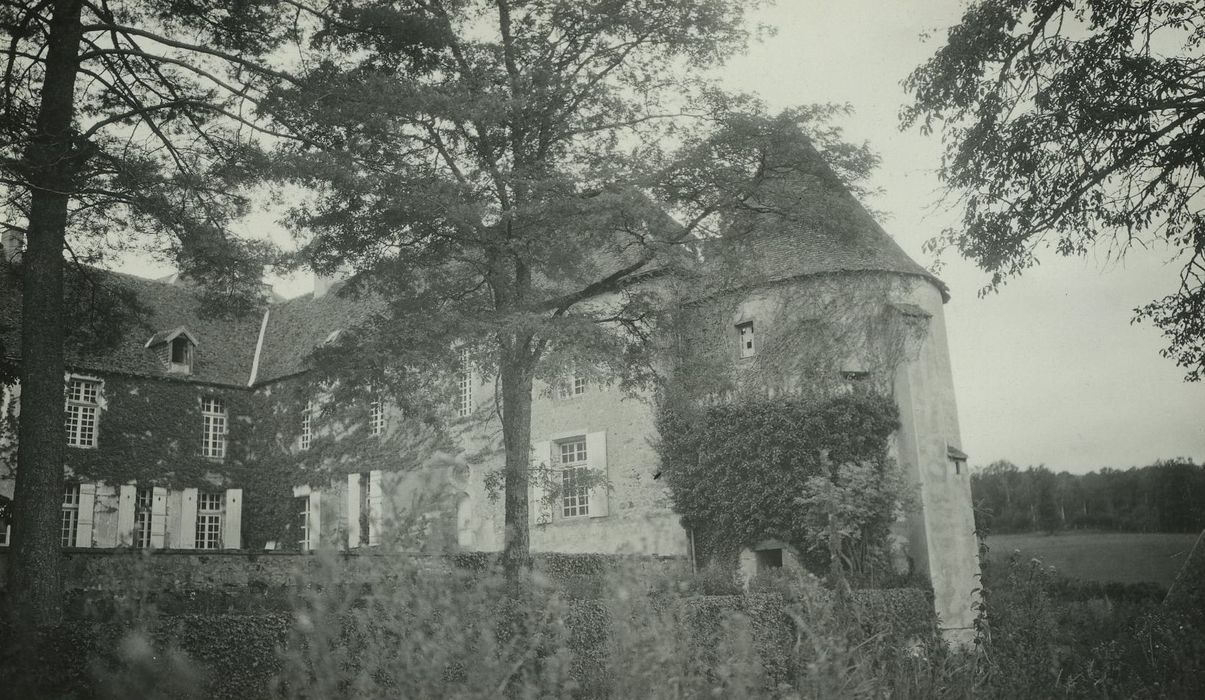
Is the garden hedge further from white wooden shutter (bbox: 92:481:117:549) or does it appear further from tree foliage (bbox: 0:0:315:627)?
white wooden shutter (bbox: 92:481:117:549)

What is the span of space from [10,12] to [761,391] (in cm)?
1344

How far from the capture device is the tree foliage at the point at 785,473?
16594 millimetres

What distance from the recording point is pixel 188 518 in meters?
23.7

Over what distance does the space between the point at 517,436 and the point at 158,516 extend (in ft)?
46.0

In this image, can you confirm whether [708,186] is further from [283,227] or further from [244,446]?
[244,446]

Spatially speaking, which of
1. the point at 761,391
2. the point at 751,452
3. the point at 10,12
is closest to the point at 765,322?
the point at 761,391

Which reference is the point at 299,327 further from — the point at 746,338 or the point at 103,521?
the point at 746,338

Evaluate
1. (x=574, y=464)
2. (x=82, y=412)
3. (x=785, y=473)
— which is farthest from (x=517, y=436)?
(x=82, y=412)

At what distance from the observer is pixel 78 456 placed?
71.7ft

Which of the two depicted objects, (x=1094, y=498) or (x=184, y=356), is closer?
(x=184, y=356)

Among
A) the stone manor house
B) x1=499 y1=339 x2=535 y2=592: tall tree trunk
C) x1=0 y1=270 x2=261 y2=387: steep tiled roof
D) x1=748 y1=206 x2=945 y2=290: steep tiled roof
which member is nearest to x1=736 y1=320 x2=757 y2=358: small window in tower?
the stone manor house

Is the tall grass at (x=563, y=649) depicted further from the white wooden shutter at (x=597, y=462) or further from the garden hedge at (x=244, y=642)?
the white wooden shutter at (x=597, y=462)

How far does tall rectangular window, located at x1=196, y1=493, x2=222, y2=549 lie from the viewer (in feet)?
79.4

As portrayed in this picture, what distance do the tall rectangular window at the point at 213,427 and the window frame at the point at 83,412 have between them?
2.76 meters
